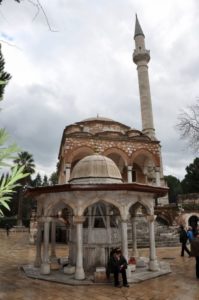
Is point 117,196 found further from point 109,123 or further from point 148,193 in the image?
point 109,123

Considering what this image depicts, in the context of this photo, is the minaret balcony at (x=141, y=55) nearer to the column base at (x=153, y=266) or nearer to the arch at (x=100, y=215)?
the arch at (x=100, y=215)

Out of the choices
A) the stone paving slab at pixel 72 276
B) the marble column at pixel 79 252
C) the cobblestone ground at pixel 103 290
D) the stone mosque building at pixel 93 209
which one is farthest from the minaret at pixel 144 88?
the cobblestone ground at pixel 103 290

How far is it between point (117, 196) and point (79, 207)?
106 cm

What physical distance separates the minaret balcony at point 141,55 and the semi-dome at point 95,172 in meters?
19.6

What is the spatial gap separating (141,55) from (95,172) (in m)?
20.5

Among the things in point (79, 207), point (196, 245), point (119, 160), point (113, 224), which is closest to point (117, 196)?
point (79, 207)

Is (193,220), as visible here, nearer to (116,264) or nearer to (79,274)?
(79,274)

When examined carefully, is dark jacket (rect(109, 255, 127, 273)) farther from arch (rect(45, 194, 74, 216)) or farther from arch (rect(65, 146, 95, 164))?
arch (rect(65, 146, 95, 164))

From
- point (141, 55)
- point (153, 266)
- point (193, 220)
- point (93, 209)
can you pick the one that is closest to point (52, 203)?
point (93, 209)

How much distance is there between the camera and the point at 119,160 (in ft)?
71.5

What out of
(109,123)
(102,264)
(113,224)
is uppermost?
(109,123)

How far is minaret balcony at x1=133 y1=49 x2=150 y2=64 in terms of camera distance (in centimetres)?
2571

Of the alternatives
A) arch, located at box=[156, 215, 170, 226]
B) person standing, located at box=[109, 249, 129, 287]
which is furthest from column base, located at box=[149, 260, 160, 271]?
arch, located at box=[156, 215, 170, 226]

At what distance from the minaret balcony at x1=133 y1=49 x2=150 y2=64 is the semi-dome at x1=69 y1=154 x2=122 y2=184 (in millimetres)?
19641
